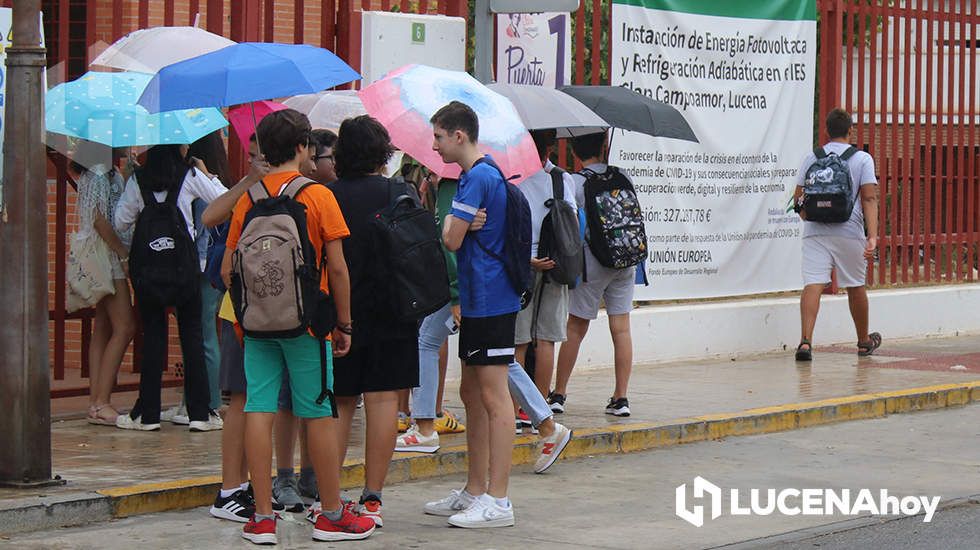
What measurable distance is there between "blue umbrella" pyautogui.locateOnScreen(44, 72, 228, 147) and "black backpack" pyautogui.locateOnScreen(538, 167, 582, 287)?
76.6 inches

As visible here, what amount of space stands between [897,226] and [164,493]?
10094 millimetres

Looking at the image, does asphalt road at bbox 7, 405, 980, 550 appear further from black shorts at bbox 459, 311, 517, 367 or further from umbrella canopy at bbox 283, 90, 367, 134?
umbrella canopy at bbox 283, 90, 367, 134

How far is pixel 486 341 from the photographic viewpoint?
24.4ft

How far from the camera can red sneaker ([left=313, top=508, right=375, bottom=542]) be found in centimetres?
708

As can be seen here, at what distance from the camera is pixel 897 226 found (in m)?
16.0

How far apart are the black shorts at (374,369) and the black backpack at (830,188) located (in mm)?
6971

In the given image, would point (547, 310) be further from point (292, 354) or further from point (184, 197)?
point (292, 354)

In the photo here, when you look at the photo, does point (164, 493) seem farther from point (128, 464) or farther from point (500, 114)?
point (500, 114)

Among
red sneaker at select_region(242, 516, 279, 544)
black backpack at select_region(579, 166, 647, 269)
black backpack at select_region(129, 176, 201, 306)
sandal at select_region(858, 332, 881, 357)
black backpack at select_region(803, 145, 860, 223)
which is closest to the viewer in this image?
red sneaker at select_region(242, 516, 279, 544)

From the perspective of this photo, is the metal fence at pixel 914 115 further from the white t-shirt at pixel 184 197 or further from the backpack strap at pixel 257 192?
the backpack strap at pixel 257 192

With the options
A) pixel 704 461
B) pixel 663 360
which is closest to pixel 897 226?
pixel 663 360

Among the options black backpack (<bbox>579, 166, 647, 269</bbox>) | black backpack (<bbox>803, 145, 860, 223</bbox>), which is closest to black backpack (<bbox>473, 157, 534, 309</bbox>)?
black backpack (<bbox>579, 166, 647, 269</bbox>)

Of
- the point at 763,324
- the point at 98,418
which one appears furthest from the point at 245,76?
the point at 763,324

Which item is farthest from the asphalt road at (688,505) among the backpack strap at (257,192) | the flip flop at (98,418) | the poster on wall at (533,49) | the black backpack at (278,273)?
the poster on wall at (533,49)
